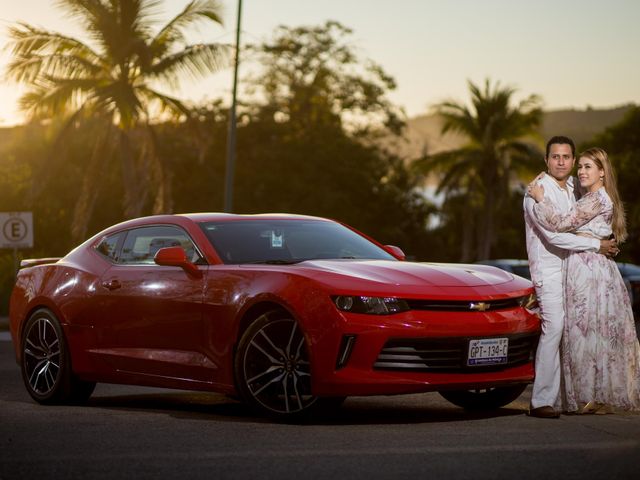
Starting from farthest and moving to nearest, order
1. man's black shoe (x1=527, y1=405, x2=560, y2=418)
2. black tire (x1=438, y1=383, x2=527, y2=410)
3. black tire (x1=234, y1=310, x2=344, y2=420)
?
black tire (x1=438, y1=383, x2=527, y2=410) < man's black shoe (x1=527, y1=405, x2=560, y2=418) < black tire (x1=234, y1=310, x2=344, y2=420)

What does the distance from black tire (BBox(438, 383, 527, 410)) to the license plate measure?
2.97ft

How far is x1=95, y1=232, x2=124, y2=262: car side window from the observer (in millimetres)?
10547

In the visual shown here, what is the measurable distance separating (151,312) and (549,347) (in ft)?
9.49

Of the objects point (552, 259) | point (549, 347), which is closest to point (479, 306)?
point (549, 347)

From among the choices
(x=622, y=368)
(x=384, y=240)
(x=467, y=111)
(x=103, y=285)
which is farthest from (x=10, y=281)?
(x=467, y=111)

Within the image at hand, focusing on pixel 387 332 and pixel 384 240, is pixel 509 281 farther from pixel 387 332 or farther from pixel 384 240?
pixel 384 240

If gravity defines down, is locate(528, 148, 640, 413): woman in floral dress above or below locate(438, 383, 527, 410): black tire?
above

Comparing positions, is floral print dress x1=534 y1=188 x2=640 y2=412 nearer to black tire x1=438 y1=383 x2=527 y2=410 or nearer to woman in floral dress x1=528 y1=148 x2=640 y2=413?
woman in floral dress x1=528 y1=148 x2=640 y2=413

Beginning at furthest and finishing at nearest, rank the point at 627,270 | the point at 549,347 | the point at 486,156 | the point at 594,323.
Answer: the point at 486,156
the point at 627,270
the point at 594,323
the point at 549,347

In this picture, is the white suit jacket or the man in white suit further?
the white suit jacket

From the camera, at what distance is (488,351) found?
8.66 meters

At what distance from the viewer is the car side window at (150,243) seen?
9859 millimetres

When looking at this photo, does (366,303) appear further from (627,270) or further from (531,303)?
(627,270)

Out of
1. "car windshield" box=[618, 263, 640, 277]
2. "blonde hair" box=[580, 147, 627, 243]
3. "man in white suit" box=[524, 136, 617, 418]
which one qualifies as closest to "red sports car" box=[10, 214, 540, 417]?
"man in white suit" box=[524, 136, 617, 418]
